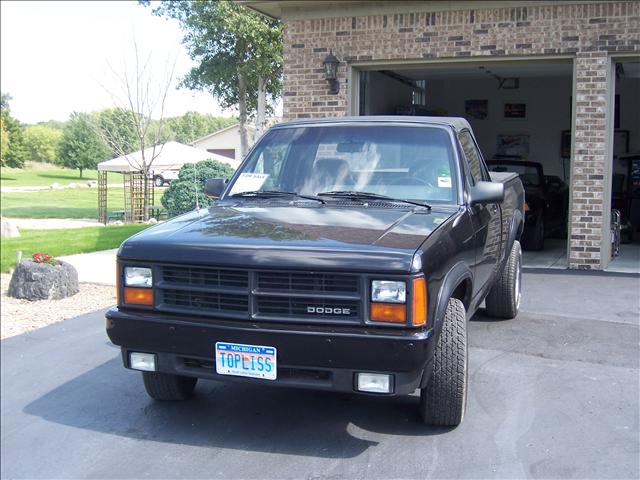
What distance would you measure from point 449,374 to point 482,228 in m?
1.40

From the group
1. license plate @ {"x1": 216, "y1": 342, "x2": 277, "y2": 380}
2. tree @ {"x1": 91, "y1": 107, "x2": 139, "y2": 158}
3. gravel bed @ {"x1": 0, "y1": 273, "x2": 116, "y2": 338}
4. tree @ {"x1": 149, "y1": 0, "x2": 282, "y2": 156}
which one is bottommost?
gravel bed @ {"x1": 0, "y1": 273, "x2": 116, "y2": 338}

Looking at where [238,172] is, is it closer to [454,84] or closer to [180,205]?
[180,205]

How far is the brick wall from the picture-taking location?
9602mm

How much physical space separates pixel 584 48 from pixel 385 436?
7159 millimetres

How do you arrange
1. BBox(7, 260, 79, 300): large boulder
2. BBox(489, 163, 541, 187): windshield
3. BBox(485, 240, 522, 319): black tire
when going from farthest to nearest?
BBox(489, 163, 541, 187): windshield → BBox(7, 260, 79, 300): large boulder → BBox(485, 240, 522, 319): black tire

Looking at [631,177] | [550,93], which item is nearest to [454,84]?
[550,93]

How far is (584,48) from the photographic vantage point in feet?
31.7

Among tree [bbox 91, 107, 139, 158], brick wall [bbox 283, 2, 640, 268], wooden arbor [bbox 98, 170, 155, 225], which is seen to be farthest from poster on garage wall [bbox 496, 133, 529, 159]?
tree [bbox 91, 107, 139, 158]

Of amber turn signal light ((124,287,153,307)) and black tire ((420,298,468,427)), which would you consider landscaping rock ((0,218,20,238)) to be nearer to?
amber turn signal light ((124,287,153,307))

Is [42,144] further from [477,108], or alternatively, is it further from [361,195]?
[361,195]


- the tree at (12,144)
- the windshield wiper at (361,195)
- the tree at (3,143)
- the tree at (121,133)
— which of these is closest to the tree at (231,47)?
the tree at (121,133)

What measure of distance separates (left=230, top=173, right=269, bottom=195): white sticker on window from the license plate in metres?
1.63

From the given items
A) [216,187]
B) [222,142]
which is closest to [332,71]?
[216,187]

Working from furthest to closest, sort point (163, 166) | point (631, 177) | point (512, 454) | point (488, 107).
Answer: point (163, 166)
point (488, 107)
point (631, 177)
point (512, 454)
